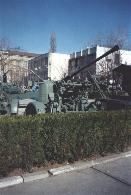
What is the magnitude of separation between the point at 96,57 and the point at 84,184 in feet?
148

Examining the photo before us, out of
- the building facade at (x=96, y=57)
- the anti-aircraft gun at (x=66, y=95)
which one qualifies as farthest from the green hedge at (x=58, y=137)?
the building facade at (x=96, y=57)

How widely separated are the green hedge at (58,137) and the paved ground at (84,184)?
1.91 ft

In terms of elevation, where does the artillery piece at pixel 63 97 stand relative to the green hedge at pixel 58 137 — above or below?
above

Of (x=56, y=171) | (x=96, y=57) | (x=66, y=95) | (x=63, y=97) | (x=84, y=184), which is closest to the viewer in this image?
(x=84, y=184)

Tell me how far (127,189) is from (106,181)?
0.51m

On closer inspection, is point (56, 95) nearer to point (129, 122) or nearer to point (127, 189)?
point (129, 122)

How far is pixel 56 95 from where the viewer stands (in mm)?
12172

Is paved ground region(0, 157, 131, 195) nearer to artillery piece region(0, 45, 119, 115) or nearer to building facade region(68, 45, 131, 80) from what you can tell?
artillery piece region(0, 45, 119, 115)

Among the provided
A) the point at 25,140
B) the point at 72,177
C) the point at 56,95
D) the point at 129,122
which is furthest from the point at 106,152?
the point at 56,95

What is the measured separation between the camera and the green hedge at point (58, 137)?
6.42 meters

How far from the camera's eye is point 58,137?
7.11 metres

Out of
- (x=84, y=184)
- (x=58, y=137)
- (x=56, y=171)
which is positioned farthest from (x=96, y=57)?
(x=84, y=184)

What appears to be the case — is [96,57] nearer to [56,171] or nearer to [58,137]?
[58,137]

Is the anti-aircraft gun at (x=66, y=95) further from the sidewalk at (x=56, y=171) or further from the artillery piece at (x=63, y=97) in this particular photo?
the sidewalk at (x=56, y=171)
